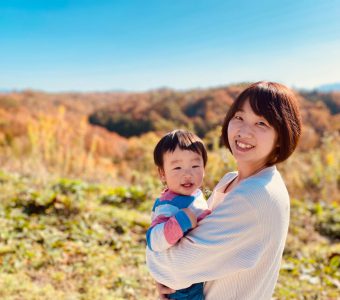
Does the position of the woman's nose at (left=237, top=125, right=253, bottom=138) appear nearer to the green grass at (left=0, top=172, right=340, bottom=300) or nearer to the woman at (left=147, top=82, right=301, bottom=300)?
the woman at (left=147, top=82, right=301, bottom=300)

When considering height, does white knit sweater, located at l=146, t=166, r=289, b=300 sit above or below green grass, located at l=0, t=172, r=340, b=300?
above

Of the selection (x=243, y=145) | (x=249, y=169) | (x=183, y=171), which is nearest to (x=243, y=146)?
(x=243, y=145)

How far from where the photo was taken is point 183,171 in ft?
5.50

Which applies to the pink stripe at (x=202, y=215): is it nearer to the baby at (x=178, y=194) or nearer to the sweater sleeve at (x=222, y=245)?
the baby at (x=178, y=194)

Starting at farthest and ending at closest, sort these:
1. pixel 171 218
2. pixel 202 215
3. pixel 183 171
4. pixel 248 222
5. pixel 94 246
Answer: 1. pixel 94 246
2. pixel 183 171
3. pixel 202 215
4. pixel 171 218
5. pixel 248 222

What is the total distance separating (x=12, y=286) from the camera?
3.07 metres

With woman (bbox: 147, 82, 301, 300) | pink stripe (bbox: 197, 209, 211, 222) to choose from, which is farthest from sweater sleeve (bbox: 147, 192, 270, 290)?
pink stripe (bbox: 197, 209, 211, 222)

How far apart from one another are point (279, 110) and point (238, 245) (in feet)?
1.62

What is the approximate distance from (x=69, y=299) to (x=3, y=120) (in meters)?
10.9

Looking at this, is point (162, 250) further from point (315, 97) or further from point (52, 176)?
point (315, 97)

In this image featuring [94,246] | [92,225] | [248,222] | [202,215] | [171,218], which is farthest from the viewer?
[92,225]

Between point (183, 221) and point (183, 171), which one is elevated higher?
point (183, 171)

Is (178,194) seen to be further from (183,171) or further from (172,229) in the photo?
(172,229)

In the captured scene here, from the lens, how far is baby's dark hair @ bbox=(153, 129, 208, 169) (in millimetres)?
1704
